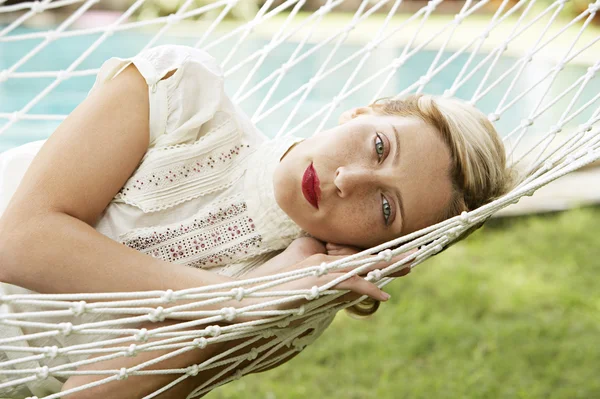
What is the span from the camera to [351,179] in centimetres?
138

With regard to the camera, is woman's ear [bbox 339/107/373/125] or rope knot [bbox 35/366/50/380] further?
woman's ear [bbox 339/107/373/125]

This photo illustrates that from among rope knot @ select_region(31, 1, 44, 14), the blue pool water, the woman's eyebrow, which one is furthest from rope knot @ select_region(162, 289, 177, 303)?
the blue pool water

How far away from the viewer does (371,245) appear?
148 cm

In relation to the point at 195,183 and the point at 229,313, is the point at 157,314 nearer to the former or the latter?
the point at 229,313

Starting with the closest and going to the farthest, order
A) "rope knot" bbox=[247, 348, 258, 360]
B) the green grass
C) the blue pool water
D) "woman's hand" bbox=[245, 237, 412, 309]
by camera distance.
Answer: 1. "woman's hand" bbox=[245, 237, 412, 309]
2. "rope knot" bbox=[247, 348, 258, 360]
3. the green grass
4. the blue pool water

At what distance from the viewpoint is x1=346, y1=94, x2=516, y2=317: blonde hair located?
58.4 inches

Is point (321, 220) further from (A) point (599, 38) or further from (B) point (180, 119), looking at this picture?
(A) point (599, 38)

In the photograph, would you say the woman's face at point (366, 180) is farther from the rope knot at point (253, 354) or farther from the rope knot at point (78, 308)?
the rope knot at point (78, 308)

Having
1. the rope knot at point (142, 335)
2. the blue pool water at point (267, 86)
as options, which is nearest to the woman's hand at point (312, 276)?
the rope knot at point (142, 335)

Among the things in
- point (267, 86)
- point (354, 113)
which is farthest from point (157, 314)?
point (267, 86)

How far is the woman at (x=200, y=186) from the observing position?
1.31 metres

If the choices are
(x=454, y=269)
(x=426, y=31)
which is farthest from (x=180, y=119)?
(x=426, y=31)

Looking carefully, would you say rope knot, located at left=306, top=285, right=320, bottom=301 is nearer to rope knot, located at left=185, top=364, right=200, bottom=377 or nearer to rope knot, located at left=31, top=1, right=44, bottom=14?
rope knot, located at left=185, top=364, right=200, bottom=377

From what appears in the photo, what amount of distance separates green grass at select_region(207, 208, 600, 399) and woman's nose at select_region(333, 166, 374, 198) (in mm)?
1222
